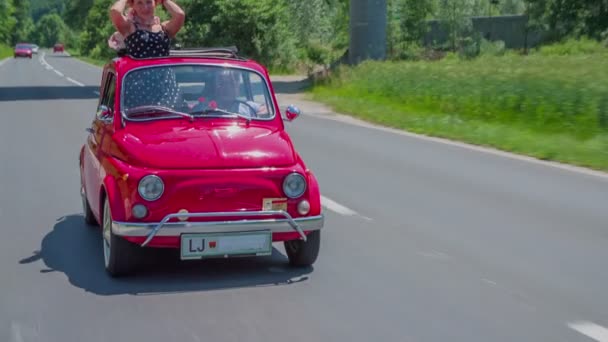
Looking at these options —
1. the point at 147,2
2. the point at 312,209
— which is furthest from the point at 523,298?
the point at 147,2

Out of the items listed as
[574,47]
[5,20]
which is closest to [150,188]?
[574,47]

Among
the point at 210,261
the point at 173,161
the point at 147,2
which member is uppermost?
the point at 147,2

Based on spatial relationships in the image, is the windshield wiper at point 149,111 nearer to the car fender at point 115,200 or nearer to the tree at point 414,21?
the car fender at point 115,200

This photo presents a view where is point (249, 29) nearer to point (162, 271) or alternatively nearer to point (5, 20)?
point (162, 271)

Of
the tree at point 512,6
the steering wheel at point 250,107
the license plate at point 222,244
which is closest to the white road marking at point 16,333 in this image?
the license plate at point 222,244

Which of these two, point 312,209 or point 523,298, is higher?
point 312,209

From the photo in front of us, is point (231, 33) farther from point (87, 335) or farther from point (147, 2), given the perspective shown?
point (87, 335)

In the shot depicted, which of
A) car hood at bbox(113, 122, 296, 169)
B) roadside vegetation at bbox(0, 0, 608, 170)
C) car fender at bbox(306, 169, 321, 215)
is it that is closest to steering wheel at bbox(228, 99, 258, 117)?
car hood at bbox(113, 122, 296, 169)

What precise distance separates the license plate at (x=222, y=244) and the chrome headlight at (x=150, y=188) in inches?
12.8

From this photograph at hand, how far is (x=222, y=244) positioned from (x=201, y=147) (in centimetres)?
71

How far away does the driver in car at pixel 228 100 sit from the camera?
7.18 metres

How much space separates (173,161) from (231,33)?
41086 mm

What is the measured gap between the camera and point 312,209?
6.51m

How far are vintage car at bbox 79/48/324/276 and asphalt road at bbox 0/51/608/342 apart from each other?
34cm
